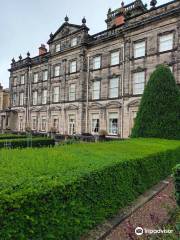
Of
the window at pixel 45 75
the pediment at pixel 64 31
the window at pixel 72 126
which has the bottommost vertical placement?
the window at pixel 72 126

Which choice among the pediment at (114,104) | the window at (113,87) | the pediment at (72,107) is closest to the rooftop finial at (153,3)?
the window at (113,87)

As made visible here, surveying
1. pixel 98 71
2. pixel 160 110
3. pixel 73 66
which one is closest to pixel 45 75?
pixel 73 66

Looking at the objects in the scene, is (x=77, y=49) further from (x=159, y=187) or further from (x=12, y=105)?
(x=159, y=187)

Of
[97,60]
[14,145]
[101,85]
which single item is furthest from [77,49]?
[14,145]

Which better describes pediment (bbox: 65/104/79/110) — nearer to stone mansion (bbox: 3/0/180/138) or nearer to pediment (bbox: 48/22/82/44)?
stone mansion (bbox: 3/0/180/138)

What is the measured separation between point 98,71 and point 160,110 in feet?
45.0

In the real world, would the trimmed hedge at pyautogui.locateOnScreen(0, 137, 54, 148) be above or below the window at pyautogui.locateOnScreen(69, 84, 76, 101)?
below

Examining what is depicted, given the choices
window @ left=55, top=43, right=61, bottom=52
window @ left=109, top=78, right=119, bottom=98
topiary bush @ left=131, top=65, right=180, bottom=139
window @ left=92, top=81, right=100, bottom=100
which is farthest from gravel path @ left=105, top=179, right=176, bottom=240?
window @ left=55, top=43, right=61, bottom=52

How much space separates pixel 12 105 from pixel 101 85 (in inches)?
773

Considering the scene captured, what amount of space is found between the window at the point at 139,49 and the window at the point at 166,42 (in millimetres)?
1820

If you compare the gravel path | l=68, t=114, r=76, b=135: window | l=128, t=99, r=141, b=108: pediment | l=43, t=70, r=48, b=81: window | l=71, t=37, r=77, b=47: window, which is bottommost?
the gravel path

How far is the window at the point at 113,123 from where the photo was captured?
79.5ft

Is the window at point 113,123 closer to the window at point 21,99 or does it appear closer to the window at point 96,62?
the window at point 96,62

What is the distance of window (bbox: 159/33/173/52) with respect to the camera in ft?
66.4
